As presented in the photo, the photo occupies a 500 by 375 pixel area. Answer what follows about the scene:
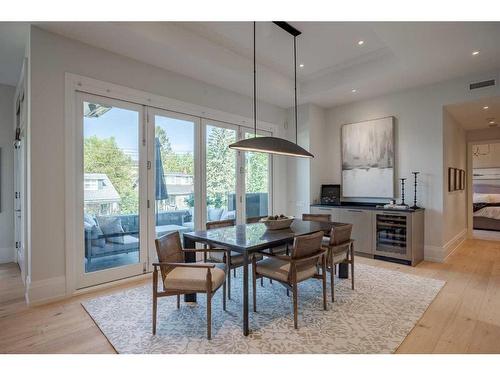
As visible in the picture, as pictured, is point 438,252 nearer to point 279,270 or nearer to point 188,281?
point 279,270

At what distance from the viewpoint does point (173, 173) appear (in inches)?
159

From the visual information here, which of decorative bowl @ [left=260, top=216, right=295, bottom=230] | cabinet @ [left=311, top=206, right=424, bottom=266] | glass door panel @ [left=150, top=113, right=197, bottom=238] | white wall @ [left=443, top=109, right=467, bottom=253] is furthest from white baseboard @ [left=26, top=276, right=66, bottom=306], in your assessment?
white wall @ [left=443, top=109, right=467, bottom=253]

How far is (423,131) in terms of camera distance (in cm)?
460

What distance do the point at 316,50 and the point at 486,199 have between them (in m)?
7.73

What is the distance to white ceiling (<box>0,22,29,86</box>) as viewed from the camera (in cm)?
288

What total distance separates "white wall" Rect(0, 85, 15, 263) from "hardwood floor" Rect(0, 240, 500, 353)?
39.5 inches

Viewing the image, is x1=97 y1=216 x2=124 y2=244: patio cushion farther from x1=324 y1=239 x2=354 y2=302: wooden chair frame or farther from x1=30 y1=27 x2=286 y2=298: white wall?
x1=324 y1=239 x2=354 y2=302: wooden chair frame

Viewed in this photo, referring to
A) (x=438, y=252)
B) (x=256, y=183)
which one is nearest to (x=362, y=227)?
(x=438, y=252)

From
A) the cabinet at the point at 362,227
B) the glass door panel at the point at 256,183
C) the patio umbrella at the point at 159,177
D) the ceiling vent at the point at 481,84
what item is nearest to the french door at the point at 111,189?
the patio umbrella at the point at 159,177

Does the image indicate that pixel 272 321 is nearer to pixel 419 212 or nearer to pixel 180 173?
pixel 180 173

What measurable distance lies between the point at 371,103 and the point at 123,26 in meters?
4.34

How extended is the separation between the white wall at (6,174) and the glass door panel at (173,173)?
2.72 meters

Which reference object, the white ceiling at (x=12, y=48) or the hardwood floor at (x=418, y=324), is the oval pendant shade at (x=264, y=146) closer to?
the hardwood floor at (x=418, y=324)

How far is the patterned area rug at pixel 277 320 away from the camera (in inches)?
81.8
